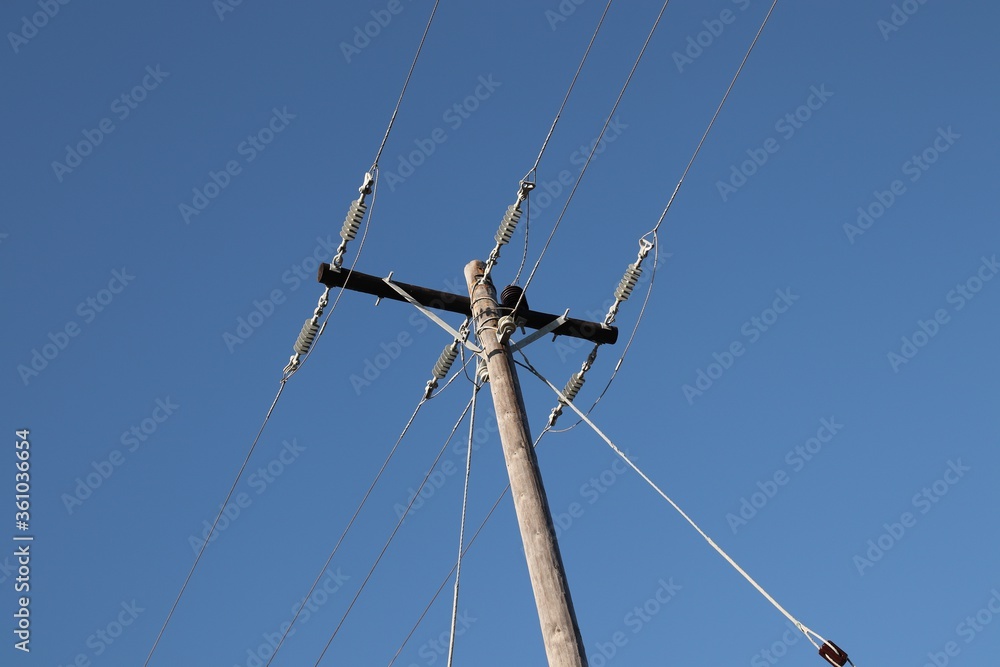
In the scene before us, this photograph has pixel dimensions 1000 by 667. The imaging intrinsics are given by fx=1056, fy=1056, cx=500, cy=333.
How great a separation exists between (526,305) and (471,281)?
1.72 ft

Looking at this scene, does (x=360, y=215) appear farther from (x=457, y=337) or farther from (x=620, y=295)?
(x=620, y=295)

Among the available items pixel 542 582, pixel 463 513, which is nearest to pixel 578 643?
pixel 542 582

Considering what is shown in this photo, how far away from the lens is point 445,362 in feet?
32.3

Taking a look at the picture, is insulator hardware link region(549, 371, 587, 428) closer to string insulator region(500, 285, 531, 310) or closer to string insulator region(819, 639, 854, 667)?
string insulator region(500, 285, 531, 310)

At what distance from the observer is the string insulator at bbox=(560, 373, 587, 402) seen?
33.2 ft

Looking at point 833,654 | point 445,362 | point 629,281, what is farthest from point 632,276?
point 833,654

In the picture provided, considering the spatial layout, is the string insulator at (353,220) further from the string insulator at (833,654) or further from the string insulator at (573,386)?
the string insulator at (833,654)

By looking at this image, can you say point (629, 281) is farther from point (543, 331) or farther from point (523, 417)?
point (523, 417)

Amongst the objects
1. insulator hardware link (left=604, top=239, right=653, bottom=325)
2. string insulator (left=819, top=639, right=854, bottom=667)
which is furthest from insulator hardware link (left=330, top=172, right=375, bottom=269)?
string insulator (left=819, top=639, right=854, bottom=667)

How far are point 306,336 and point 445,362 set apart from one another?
1546mm

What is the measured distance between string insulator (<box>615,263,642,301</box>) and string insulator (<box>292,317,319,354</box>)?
2959 millimetres

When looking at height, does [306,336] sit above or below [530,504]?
above

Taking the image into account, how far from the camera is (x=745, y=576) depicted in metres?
7.97

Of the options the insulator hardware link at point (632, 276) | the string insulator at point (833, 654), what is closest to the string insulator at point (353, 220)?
the insulator hardware link at point (632, 276)
